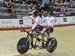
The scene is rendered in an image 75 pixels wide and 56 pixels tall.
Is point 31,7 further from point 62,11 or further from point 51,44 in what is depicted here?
point 51,44

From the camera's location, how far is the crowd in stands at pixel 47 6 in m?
20.8

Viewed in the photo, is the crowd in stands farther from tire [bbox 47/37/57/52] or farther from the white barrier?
tire [bbox 47/37/57/52]

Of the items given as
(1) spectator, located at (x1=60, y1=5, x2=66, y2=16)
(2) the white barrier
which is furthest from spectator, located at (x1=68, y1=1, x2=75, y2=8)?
(2) the white barrier

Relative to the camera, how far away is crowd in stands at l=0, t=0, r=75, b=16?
20.8 m

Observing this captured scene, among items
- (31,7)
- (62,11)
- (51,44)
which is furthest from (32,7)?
(51,44)

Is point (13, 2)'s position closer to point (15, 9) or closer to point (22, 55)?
point (15, 9)

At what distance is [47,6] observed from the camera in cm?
2383

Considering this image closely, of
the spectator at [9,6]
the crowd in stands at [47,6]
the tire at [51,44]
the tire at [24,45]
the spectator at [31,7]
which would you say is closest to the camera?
the tire at [24,45]

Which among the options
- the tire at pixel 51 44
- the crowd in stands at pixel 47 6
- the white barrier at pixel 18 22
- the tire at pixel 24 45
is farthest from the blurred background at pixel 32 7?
the tire at pixel 24 45

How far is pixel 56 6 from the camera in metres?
25.2

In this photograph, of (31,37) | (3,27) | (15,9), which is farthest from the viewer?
(15,9)

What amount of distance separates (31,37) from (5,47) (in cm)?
256

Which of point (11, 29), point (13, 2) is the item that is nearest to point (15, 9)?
point (13, 2)

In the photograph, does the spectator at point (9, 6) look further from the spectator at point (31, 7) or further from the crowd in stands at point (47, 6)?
the spectator at point (31, 7)
